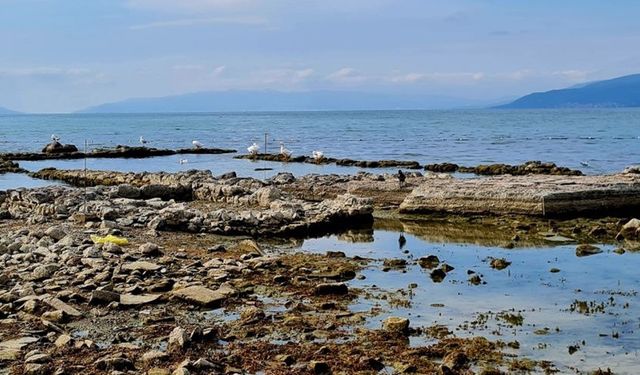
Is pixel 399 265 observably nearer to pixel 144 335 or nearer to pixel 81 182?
pixel 144 335

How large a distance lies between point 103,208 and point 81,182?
1919 cm

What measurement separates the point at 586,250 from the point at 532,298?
4810 mm

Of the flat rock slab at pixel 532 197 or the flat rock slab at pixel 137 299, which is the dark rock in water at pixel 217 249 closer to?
the flat rock slab at pixel 137 299

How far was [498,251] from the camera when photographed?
17.1 metres

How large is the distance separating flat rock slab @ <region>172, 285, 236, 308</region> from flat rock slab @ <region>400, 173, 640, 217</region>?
11.5 meters

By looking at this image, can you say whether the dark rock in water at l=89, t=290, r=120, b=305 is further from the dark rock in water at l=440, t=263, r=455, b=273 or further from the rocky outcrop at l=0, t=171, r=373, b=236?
the rocky outcrop at l=0, t=171, r=373, b=236

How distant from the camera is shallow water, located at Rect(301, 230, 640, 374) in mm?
9758

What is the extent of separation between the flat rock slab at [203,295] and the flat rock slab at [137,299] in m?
0.33

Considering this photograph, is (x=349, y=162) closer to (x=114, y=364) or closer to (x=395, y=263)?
(x=395, y=263)

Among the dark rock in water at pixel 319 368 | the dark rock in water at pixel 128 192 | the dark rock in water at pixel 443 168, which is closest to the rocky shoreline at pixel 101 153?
the dark rock in water at pixel 443 168

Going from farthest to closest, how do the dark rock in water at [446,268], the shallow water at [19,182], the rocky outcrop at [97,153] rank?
1. the rocky outcrop at [97,153]
2. the shallow water at [19,182]
3. the dark rock in water at [446,268]

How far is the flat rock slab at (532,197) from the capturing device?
21.1 m

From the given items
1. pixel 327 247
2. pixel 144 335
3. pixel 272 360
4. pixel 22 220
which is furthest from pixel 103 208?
pixel 272 360

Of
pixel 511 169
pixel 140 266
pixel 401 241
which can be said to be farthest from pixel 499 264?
pixel 511 169
